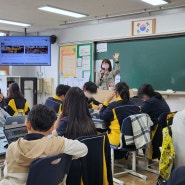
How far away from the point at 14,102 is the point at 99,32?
266 cm

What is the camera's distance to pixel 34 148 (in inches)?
66.6

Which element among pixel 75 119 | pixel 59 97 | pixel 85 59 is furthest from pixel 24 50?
pixel 75 119

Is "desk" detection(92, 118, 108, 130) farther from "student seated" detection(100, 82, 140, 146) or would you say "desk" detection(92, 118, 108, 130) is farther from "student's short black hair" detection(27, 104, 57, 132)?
"student's short black hair" detection(27, 104, 57, 132)

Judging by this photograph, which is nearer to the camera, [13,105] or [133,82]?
[13,105]

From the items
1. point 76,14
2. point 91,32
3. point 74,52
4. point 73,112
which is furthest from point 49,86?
point 73,112

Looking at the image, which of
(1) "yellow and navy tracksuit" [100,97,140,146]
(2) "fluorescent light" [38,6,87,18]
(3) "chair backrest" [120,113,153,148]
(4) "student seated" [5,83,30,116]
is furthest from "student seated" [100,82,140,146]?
(2) "fluorescent light" [38,6,87,18]

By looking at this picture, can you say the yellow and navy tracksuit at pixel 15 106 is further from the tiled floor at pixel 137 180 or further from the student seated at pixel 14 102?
the tiled floor at pixel 137 180

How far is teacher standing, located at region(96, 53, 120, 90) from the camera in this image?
6.11 m

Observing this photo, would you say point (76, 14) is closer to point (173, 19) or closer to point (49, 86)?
point (173, 19)

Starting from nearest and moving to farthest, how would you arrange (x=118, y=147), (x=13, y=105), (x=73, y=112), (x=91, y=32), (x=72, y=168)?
(x=72, y=168) → (x=73, y=112) → (x=118, y=147) → (x=13, y=105) → (x=91, y=32)

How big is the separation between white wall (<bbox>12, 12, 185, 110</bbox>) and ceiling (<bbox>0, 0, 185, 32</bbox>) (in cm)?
30

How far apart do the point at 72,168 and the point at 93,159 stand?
0.63ft

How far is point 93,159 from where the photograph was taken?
95.5 inches

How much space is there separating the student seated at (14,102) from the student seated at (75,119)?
218 cm
